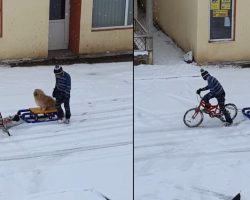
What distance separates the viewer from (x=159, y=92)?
5.61 feet

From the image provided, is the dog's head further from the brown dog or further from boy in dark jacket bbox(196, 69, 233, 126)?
boy in dark jacket bbox(196, 69, 233, 126)

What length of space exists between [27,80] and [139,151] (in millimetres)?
621

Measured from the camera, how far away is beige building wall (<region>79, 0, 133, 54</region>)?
6.49 feet

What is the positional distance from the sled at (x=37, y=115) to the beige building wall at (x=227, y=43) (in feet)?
2.20

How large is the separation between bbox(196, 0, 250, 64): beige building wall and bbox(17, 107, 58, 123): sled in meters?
0.67

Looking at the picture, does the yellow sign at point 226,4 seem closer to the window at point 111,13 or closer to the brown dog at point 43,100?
the window at point 111,13

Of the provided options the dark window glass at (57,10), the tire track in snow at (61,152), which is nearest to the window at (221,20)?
the tire track in snow at (61,152)

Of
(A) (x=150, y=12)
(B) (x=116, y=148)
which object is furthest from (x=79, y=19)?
(A) (x=150, y=12)

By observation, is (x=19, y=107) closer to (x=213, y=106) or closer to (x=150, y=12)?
(x=213, y=106)

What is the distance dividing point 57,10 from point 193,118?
1052mm

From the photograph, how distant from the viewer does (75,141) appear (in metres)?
1.94

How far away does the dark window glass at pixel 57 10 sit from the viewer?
2.60 metres

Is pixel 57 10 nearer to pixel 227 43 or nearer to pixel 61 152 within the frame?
pixel 61 152

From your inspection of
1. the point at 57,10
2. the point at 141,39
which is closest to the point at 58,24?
the point at 57,10
